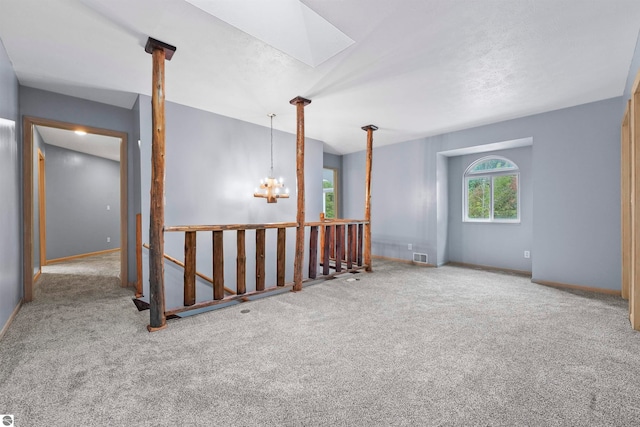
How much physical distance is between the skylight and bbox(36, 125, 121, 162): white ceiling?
4.46m

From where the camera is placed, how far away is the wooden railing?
287 centimetres

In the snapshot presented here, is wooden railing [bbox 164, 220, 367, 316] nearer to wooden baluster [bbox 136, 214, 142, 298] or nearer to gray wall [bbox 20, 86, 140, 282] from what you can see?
wooden baluster [bbox 136, 214, 142, 298]

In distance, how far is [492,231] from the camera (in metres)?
5.42

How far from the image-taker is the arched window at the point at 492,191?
5199 millimetres

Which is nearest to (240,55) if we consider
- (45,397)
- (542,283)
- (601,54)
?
(45,397)

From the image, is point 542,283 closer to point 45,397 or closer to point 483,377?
point 483,377

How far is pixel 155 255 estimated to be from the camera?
2.57 metres


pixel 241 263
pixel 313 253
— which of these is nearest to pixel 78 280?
pixel 241 263

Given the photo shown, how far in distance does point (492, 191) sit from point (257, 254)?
4695 millimetres

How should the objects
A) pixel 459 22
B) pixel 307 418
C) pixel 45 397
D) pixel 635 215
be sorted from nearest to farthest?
pixel 307 418 < pixel 45 397 < pixel 459 22 < pixel 635 215

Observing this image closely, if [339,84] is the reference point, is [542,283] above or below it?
below

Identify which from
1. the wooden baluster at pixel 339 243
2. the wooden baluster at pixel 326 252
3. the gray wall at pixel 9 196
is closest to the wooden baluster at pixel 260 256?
the wooden baluster at pixel 326 252

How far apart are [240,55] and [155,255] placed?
6.81 feet

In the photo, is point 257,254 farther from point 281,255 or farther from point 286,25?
point 286,25
